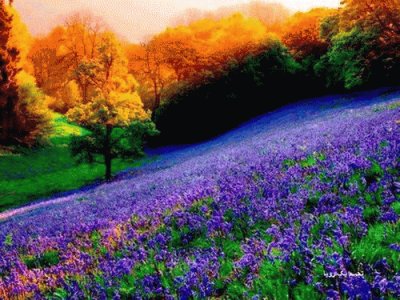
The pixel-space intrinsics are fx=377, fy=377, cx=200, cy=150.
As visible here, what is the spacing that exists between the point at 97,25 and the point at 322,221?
74.7m

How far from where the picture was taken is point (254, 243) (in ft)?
11.9

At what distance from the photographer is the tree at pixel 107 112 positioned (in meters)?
23.0

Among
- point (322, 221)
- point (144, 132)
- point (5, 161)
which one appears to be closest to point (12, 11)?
point (5, 161)

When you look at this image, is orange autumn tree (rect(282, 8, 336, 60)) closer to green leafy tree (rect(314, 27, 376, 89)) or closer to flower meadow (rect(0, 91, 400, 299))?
green leafy tree (rect(314, 27, 376, 89))

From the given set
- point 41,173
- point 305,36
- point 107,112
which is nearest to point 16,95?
point 41,173

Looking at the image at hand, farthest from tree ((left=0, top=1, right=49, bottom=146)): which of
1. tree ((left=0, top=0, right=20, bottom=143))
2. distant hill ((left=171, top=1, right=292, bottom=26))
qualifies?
distant hill ((left=171, top=1, right=292, bottom=26))

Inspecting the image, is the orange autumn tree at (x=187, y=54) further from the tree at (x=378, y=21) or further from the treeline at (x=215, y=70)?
the tree at (x=378, y=21)

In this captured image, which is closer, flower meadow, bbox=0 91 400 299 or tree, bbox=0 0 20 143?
flower meadow, bbox=0 91 400 299

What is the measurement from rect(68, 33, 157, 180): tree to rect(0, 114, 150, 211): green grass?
2757 mm

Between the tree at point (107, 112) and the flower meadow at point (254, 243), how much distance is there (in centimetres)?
1657

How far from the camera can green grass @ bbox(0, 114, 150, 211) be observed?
25.6m

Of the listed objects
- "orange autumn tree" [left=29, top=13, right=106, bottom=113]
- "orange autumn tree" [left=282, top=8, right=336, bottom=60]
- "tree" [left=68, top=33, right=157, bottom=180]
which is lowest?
"tree" [left=68, top=33, right=157, bottom=180]

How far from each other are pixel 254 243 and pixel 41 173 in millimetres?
→ 32060

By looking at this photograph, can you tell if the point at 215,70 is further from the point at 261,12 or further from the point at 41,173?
the point at 261,12
